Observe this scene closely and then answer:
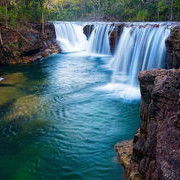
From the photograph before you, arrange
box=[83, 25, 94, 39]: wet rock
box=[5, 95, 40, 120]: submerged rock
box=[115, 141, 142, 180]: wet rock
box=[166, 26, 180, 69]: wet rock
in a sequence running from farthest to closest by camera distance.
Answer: box=[83, 25, 94, 39]: wet rock, box=[166, 26, 180, 69]: wet rock, box=[5, 95, 40, 120]: submerged rock, box=[115, 141, 142, 180]: wet rock

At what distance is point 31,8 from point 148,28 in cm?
1839

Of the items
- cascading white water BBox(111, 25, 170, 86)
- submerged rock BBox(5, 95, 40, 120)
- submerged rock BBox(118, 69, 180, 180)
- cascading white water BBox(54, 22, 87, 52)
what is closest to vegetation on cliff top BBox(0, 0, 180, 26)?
cascading white water BBox(54, 22, 87, 52)

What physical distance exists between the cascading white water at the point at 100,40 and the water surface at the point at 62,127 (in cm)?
979

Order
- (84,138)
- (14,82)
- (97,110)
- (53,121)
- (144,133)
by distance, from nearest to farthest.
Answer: (144,133)
(84,138)
(53,121)
(97,110)
(14,82)

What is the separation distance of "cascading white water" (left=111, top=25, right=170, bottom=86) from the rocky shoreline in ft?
33.8

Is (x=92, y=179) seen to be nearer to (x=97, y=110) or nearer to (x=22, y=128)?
(x=22, y=128)

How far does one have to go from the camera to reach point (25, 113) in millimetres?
13008

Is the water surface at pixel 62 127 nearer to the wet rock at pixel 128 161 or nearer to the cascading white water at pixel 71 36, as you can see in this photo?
the wet rock at pixel 128 161

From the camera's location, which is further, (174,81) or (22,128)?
(22,128)

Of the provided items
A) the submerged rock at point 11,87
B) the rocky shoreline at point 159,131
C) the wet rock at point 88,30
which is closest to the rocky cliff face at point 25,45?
the submerged rock at point 11,87

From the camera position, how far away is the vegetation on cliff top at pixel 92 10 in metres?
28.6

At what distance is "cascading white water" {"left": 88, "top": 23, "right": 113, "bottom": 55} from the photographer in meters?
28.9

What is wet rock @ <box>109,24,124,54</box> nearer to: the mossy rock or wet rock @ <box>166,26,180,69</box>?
the mossy rock

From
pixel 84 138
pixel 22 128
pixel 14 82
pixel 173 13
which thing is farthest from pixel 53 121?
pixel 173 13
